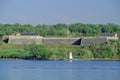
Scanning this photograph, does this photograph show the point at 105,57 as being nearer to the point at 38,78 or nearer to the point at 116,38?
the point at 116,38

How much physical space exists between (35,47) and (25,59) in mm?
1488

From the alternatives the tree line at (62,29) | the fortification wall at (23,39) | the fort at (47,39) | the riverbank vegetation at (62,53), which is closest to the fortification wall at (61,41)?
the fort at (47,39)

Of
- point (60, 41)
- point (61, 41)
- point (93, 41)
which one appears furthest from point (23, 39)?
point (93, 41)

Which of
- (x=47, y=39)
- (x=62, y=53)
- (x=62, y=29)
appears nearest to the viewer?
(x=62, y=53)

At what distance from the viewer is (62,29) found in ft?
309

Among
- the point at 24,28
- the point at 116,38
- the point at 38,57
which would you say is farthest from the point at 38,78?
the point at 24,28

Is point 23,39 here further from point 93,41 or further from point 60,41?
point 93,41

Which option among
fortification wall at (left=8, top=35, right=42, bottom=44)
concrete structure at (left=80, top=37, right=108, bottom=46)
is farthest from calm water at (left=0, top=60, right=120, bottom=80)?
fortification wall at (left=8, top=35, right=42, bottom=44)

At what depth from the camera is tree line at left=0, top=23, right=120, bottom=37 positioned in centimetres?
8700

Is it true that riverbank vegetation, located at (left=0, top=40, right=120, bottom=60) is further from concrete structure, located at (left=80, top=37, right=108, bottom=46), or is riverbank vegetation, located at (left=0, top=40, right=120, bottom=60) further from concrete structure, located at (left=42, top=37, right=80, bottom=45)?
concrete structure, located at (left=42, top=37, right=80, bottom=45)

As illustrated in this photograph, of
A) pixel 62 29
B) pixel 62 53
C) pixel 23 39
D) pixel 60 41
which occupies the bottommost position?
pixel 62 53

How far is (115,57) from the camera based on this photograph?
6350 centimetres

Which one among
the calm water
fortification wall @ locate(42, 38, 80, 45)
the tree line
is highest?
the tree line

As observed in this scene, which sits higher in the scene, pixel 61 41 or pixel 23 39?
pixel 23 39
